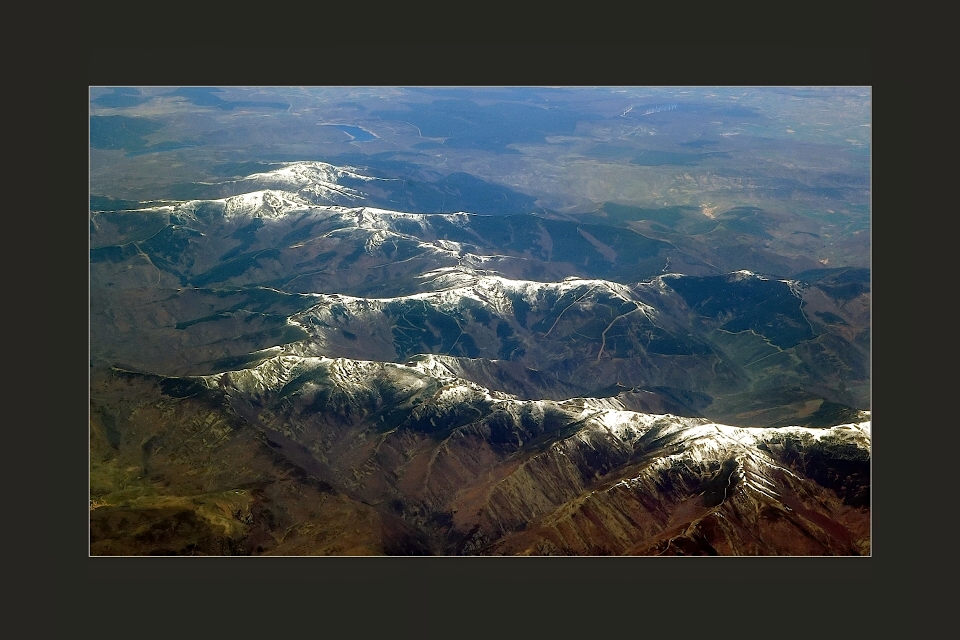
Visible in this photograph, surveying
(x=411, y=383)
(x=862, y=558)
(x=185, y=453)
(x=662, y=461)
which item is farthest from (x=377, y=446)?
(x=862, y=558)

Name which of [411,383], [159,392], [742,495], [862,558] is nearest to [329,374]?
[411,383]

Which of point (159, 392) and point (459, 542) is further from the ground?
point (159, 392)

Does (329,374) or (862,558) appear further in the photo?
(329,374)

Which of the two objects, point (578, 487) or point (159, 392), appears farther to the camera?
point (159, 392)

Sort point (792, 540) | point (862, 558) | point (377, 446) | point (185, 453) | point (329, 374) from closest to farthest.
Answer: point (862, 558) < point (792, 540) < point (185, 453) < point (377, 446) < point (329, 374)

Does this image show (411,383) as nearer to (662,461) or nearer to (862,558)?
(662,461)

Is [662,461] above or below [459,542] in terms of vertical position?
above

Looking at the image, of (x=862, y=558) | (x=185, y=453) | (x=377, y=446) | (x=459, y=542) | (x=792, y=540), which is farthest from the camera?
(x=377, y=446)

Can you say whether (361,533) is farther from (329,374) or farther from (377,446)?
(329,374)

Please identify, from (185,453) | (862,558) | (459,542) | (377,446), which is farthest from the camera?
(377,446)
